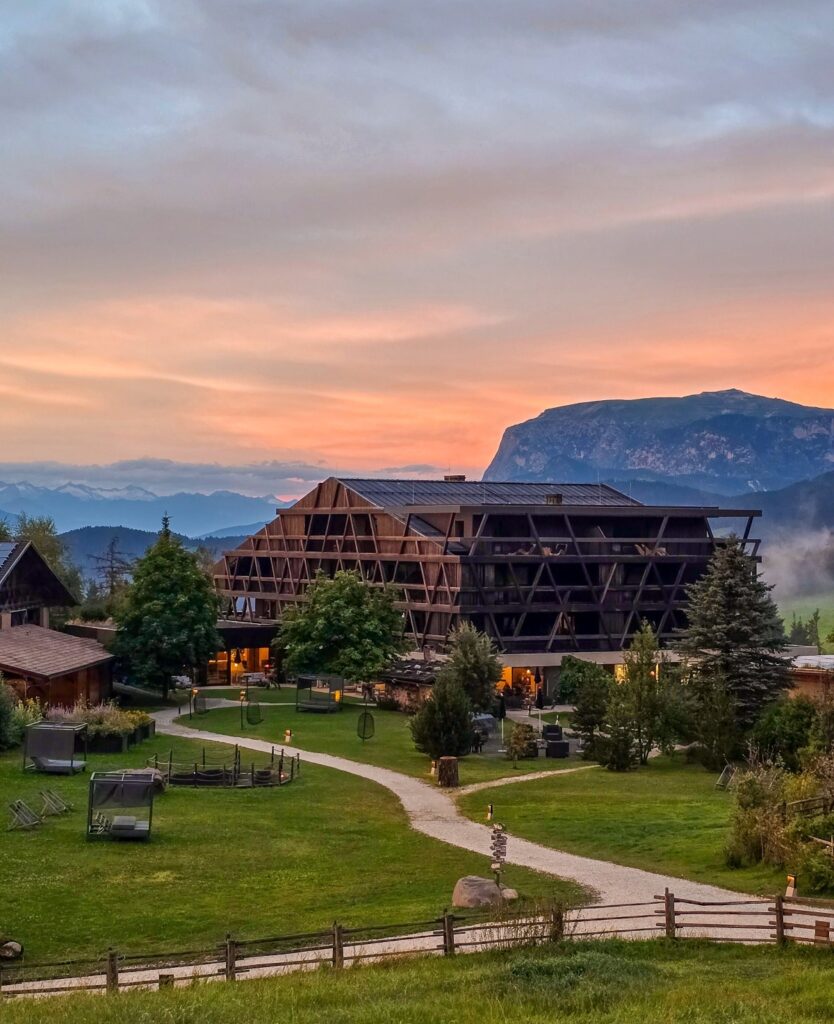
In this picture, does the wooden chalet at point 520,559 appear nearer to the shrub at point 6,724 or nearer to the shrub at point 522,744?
the shrub at point 522,744

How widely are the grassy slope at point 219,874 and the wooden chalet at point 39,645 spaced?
65.6 feet

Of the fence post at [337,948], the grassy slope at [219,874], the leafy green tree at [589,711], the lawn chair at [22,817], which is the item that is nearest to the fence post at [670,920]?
the grassy slope at [219,874]

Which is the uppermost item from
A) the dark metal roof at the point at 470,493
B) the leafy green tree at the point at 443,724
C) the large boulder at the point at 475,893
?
the dark metal roof at the point at 470,493

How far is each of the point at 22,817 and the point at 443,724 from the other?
73.6 feet

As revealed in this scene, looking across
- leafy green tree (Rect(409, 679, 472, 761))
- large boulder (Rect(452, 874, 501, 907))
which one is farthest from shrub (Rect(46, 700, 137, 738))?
large boulder (Rect(452, 874, 501, 907))

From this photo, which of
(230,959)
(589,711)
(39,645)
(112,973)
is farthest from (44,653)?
(112,973)

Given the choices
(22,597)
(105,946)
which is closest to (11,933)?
(105,946)

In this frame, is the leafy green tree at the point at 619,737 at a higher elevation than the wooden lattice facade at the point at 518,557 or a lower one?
lower

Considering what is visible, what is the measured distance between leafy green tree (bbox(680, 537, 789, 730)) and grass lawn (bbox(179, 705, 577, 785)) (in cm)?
820

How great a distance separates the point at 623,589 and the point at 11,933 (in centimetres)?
7154

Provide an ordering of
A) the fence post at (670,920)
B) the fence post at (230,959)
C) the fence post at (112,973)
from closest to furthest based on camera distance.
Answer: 1. the fence post at (112,973)
2. the fence post at (230,959)
3. the fence post at (670,920)

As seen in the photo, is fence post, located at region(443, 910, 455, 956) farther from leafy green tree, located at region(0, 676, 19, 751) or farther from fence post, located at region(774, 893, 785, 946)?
leafy green tree, located at region(0, 676, 19, 751)

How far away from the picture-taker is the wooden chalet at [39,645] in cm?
6044

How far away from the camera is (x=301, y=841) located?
34844mm
